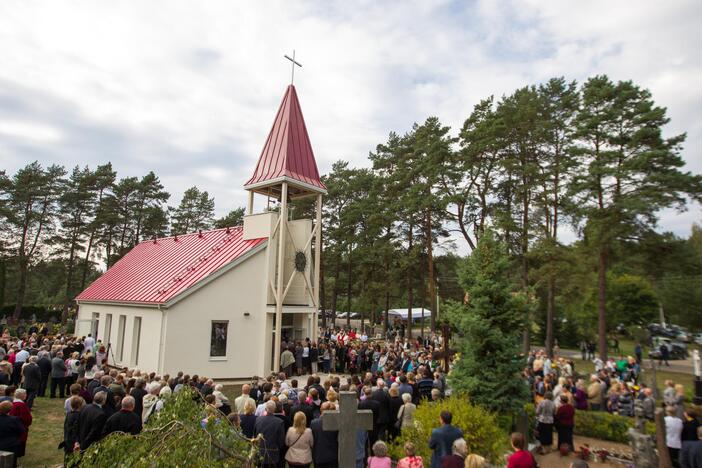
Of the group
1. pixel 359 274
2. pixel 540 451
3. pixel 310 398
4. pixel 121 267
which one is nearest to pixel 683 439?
pixel 540 451

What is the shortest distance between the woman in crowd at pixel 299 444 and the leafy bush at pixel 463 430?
2.15 meters

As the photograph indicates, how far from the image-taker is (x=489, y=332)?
10.0 metres

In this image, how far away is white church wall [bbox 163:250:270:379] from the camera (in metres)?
16.1

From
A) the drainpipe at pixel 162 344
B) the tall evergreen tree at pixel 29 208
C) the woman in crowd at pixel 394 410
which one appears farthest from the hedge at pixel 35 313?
the woman in crowd at pixel 394 410

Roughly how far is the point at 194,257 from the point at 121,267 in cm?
855

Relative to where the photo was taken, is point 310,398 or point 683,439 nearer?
point 310,398

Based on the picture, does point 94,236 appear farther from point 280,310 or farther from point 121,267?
point 280,310

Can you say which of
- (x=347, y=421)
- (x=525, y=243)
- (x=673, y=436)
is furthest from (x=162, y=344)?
(x=525, y=243)

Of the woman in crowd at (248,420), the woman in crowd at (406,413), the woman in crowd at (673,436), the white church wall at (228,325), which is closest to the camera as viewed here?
the woman in crowd at (248,420)

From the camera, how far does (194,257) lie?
2034cm

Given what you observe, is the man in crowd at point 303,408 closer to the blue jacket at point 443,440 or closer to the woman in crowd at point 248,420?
the woman in crowd at point 248,420

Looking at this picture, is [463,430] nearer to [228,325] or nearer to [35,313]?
[228,325]

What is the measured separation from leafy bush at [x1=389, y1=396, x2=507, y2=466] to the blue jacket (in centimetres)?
73

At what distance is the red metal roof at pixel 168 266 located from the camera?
57.0 ft
